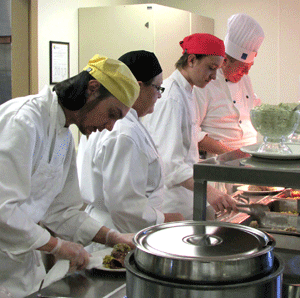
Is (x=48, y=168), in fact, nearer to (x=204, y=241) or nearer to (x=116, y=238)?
(x=116, y=238)

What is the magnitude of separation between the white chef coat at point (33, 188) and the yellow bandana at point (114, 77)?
179mm

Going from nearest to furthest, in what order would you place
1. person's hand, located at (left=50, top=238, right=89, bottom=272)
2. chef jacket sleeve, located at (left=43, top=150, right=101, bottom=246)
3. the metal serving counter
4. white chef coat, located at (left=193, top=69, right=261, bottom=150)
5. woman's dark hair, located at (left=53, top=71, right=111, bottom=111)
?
the metal serving counter < person's hand, located at (left=50, top=238, right=89, bottom=272) < woman's dark hair, located at (left=53, top=71, right=111, bottom=111) < chef jacket sleeve, located at (left=43, top=150, right=101, bottom=246) < white chef coat, located at (left=193, top=69, right=261, bottom=150)

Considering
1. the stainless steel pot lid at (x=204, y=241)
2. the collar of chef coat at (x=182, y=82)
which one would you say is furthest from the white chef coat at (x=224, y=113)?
the stainless steel pot lid at (x=204, y=241)

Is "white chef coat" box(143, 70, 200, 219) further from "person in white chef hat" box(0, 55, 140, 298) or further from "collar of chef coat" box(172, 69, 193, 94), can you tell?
"person in white chef hat" box(0, 55, 140, 298)

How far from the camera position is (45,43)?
11.4 feet

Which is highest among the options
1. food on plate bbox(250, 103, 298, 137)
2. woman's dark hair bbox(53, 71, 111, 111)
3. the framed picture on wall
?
the framed picture on wall

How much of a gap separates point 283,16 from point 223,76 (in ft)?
5.65

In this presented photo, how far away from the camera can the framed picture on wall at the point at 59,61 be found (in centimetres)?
353

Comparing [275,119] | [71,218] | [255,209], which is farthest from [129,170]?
[275,119]

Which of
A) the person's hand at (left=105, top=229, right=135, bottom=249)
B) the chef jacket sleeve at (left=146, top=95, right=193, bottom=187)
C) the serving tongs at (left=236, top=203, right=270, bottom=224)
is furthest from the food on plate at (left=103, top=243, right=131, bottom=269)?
the chef jacket sleeve at (left=146, top=95, right=193, bottom=187)

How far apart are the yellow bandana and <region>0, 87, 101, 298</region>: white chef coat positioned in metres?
0.18

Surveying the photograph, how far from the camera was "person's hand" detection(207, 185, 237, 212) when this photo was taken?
1635mm

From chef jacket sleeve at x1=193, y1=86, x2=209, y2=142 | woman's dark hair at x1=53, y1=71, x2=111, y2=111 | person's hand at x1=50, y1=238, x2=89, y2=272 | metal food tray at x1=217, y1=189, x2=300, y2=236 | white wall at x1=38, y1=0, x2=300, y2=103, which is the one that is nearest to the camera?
person's hand at x1=50, y1=238, x2=89, y2=272

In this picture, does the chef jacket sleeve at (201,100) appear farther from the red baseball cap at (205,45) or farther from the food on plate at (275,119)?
the food on plate at (275,119)
